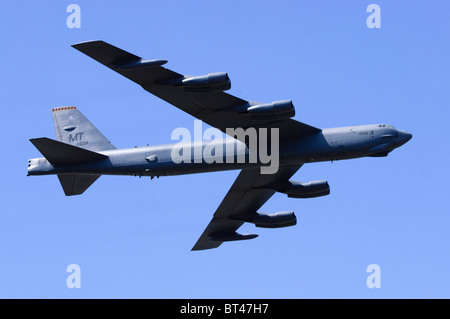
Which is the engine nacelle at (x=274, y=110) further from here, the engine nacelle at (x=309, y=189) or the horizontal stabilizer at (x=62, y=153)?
the horizontal stabilizer at (x=62, y=153)

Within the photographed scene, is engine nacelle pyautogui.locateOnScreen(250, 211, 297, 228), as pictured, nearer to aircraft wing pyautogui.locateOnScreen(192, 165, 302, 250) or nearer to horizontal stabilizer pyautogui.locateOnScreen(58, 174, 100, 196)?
aircraft wing pyautogui.locateOnScreen(192, 165, 302, 250)

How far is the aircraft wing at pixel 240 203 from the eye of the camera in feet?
169

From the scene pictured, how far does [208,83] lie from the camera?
4353 cm

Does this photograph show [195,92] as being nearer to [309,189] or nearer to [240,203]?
[309,189]

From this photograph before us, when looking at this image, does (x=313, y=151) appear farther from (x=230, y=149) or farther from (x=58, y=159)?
(x=58, y=159)

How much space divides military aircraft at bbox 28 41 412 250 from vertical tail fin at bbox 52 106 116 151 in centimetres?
6

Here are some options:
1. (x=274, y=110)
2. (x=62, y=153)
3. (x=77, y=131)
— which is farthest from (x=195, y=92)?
(x=77, y=131)

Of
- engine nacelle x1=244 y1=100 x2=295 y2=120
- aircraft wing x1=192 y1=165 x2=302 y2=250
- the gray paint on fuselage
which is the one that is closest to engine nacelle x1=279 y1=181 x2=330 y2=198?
aircraft wing x1=192 y1=165 x2=302 y2=250

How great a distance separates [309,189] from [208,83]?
11.0 metres

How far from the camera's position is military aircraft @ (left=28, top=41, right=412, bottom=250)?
4400 centimetres

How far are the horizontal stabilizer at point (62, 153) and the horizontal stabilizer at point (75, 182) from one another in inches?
64.1

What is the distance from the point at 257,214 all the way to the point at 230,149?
7.51 m

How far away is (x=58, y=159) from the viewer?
48.1 meters

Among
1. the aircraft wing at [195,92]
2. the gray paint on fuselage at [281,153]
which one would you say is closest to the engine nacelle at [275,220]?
the gray paint on fuselage at [281,153]
